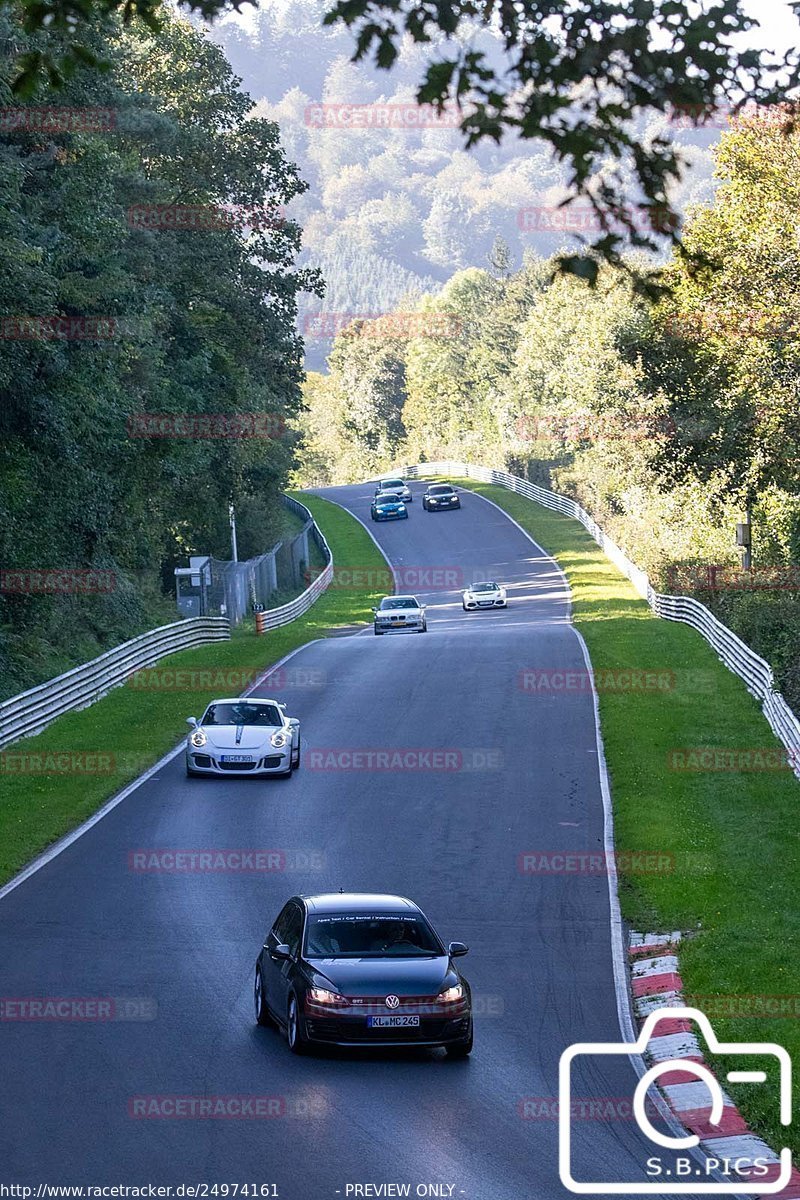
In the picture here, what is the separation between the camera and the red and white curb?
10.8 meters

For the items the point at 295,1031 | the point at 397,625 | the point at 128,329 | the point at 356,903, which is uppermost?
the point at 128,329

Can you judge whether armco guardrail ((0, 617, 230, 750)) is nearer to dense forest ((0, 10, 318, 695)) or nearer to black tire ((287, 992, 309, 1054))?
dense forest ((0, 10, 318, 695))

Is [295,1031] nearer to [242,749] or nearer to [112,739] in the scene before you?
[242,749]

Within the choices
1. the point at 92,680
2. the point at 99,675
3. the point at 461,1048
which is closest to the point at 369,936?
the point at 461,1048

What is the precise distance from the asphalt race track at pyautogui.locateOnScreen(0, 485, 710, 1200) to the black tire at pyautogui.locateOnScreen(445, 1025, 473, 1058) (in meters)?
0.14

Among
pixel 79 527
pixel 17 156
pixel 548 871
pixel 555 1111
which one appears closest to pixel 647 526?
pixel 79 527

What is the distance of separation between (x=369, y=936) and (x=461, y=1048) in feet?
4.31

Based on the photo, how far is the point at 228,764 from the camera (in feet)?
87.0

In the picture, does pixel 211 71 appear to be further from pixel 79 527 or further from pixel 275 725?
pixel 275 725

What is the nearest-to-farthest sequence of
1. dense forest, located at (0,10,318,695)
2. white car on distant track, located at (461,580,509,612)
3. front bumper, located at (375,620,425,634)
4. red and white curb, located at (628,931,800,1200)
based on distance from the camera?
red and white curb, located at (628,931,800,1200)
dense forest, located at (0,10,318,695)
front bumper, located at (375,620,425,634)
white car on distant track, located at (461,580,509,612)

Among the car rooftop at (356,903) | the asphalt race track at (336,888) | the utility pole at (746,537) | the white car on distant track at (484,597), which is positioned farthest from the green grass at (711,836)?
the white car on distant track at (484,597)

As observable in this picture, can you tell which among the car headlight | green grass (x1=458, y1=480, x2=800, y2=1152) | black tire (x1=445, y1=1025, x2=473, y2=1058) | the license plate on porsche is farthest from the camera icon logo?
the car headlight

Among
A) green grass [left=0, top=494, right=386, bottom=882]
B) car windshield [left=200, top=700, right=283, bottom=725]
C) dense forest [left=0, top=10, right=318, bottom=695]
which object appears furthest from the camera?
dense forest [left=0, top=10, right=318, bottom=695]

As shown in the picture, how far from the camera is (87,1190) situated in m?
9.54
